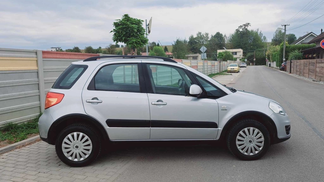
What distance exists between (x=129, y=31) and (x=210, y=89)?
47.3ft

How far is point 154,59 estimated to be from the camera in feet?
15.4

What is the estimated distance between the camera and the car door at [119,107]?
4234 mm

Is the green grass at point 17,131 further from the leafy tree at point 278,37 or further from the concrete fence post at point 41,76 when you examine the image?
the leafy tree at point 278,37

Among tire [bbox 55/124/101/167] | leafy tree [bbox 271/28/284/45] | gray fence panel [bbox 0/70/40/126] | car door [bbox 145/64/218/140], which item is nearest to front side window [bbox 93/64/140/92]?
car door [bbox 145/64/218/140]

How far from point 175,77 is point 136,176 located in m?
1.90

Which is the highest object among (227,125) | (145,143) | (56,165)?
(227,125)

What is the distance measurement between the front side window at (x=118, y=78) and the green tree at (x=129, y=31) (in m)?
13.9

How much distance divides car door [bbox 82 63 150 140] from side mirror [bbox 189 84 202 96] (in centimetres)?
71

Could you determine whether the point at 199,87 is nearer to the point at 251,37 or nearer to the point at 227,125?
the point at 227,125

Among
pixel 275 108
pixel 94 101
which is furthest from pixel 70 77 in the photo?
pixel 275 108

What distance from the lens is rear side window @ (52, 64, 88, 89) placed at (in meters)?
4.38

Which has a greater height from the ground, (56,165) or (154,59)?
(154,59)

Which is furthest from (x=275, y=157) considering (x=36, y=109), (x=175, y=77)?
(x=36, y=109)

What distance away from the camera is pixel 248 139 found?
441 cm
